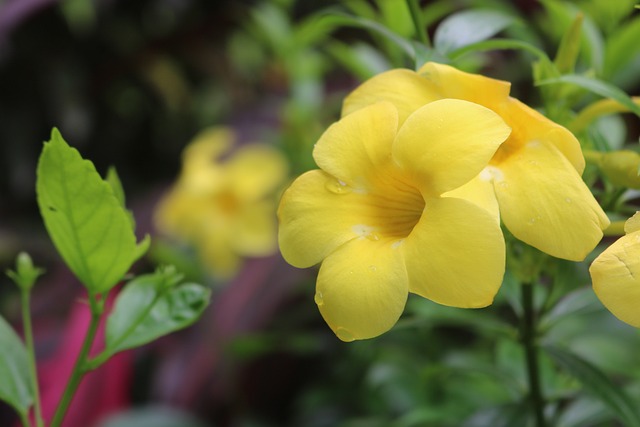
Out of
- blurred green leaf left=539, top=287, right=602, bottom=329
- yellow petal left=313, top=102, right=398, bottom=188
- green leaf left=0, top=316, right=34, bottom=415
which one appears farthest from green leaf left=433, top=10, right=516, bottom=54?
green leaf left=0, top=316, right=34, bottom=415

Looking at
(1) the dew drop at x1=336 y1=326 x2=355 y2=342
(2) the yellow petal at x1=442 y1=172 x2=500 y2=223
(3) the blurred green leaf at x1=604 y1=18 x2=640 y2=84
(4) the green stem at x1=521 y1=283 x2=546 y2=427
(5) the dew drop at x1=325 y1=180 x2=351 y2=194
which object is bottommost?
(4) the green stem at x1=521 y1=283 x2=546 y2=427

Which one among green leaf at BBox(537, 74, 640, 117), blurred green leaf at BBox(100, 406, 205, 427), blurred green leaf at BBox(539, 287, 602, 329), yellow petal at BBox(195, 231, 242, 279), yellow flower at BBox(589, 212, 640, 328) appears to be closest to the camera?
yellow flower at BBox(589, 212, 640, 328)

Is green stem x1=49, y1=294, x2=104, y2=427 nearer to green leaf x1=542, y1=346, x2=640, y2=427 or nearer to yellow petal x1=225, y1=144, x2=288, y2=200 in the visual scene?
green leaf x1=542, y1=346, x2=640, y2=427

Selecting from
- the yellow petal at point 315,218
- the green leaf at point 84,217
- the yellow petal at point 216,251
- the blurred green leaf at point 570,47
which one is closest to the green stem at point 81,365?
the green leaf at point 84,217

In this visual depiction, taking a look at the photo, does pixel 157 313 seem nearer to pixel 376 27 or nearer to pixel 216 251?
pixel 376 27

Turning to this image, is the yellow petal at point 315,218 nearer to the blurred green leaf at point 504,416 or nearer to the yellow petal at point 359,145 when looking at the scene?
the yellow petal at point 359,145

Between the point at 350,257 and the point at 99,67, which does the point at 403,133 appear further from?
the point at 99,67

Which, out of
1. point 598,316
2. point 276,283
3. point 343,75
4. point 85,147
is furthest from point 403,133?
point 85,147
